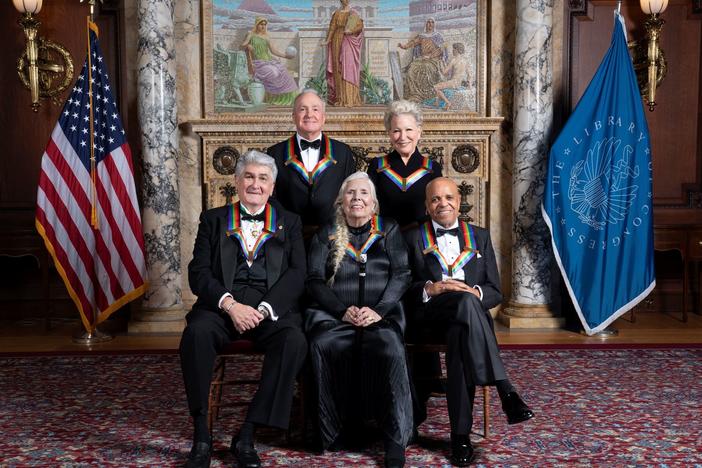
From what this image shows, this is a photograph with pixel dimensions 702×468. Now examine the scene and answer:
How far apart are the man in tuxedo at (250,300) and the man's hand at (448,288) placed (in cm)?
69

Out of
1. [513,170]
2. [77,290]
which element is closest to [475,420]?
[513,170]

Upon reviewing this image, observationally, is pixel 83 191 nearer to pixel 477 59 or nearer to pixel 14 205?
pixel 14 205

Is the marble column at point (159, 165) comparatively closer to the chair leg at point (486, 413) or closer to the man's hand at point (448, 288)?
the man's hand at point (448, 288)

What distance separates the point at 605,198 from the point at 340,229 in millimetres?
3199

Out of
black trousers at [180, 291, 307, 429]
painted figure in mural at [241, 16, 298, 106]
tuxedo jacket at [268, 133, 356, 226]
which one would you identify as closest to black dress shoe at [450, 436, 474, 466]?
black trousers at [180, 291, 307, 429]

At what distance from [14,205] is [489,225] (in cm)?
443

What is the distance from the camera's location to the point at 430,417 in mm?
4316

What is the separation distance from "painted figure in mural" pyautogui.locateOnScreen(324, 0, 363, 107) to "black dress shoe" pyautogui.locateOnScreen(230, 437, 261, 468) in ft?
13.7

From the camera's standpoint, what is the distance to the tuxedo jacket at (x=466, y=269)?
4012mm

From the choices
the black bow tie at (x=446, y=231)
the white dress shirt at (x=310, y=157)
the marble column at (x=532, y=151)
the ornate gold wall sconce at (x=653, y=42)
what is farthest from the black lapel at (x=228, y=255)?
the ornate gold wall sconce at (x=653, y=42)

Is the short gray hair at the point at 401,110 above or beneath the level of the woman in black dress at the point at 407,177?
above

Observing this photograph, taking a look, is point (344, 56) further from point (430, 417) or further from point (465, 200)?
point (430, 417)

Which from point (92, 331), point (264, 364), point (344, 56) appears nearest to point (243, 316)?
point (264, 364)

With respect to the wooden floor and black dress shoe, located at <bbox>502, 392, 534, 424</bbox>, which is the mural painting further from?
black dress shoe, located at <bbox>502, 392, 534, 424</bbox>
